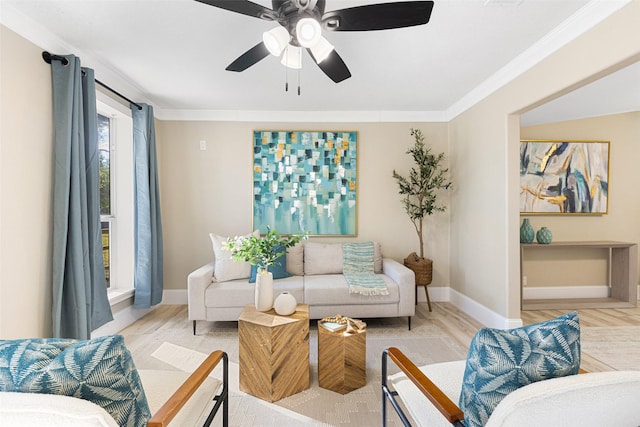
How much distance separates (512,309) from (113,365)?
10.8ft

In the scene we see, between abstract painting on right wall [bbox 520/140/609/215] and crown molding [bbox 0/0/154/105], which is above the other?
crown molding [bbox 0/0/154/105]

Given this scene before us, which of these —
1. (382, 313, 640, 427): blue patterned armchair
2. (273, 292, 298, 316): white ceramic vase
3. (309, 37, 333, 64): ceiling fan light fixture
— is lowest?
(273, 292, 298, 316): white ceramic vase

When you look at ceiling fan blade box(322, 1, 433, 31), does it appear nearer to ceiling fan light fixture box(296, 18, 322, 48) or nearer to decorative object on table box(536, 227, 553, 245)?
ceiling fan light fixture box(296, 18, 322, 48)

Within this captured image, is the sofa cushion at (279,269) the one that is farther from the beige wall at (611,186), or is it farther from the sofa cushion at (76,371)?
the beige wall at (611,186)

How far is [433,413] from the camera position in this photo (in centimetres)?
133

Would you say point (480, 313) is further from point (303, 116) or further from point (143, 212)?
point (143, 212)

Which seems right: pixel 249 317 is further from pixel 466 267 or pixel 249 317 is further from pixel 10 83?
pixel 466 267

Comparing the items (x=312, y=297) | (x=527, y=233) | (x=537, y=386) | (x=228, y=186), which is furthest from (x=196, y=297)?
(x=527, y=233)

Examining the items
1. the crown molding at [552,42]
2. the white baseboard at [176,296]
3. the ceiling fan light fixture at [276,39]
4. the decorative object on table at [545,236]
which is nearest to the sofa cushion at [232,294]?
the white baseboard at [176,296]

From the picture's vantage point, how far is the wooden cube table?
7.04ft

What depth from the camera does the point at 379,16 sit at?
1611 mm

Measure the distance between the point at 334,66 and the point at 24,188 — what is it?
88.3 inches

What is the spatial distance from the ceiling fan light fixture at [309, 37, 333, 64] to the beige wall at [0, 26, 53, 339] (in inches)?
78.1

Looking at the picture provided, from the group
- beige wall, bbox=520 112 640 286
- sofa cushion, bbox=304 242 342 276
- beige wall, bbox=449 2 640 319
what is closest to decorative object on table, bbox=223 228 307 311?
sofa cushion, bbox=304 242 342 276
